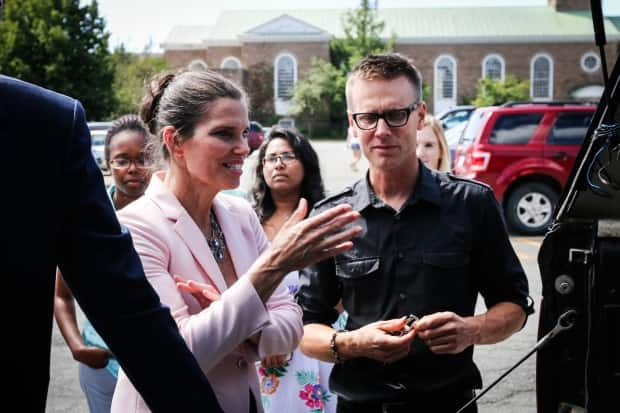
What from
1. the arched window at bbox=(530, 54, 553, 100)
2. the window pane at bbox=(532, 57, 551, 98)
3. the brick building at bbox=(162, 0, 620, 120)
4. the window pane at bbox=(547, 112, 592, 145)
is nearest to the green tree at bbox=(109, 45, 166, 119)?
the brick building at bbox=(162, 0, 620, 120)

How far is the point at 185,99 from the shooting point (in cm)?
253

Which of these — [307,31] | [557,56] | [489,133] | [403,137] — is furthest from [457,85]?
[403,137]

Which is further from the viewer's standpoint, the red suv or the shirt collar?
the red suv

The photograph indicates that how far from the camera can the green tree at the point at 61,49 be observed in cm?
4162

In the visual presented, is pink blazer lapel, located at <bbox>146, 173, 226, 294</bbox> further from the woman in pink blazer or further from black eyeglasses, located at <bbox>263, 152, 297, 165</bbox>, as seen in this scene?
black eyeglasses, located at <bbox>263, 152, 297, 165</bbox>

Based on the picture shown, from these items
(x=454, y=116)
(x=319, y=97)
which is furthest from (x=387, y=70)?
(x=319, y=97)

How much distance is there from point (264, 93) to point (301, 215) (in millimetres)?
61335

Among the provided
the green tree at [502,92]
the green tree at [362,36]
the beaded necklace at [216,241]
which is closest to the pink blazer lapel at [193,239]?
the beaded necklace at [216,241]

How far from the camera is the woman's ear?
8.30ft

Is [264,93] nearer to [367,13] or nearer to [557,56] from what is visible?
[367,13]

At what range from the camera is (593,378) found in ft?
6.27

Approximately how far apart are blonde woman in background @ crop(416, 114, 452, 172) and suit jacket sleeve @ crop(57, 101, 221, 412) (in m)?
4.24

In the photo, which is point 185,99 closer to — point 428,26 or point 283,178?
point 283,178

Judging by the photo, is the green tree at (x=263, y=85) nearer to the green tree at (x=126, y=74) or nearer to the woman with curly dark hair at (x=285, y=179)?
the green tree at (x=126, y=74)
